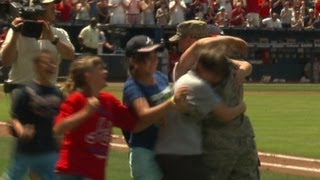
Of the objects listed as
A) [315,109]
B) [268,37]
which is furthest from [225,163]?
[268,37]

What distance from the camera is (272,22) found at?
111ft

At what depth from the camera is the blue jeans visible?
812 cm

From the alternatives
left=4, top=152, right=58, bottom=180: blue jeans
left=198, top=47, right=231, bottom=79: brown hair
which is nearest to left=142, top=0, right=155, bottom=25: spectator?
left=4, top=152, right=58, bottom=180: blue jeans

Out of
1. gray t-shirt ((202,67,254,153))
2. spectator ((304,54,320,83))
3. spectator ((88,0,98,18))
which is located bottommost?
spectator ((304,54,320,83))

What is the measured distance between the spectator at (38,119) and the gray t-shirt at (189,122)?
3.73 ft

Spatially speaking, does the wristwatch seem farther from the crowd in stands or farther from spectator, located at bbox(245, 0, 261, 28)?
spectator, located at bbox(245, 0, 261, 28)

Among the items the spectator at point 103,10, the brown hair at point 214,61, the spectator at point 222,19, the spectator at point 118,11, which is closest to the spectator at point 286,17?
the spectator at point 222,19

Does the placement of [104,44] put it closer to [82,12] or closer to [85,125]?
[82,12]

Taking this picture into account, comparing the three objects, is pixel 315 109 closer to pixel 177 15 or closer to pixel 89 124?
pixel 177 15

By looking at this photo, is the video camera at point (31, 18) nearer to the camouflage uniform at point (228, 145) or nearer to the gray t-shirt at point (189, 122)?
the gray t-shirt at point (189, 122)

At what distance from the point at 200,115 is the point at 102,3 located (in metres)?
25.4

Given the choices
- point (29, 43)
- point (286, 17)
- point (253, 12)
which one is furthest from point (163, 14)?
point (29, 43)

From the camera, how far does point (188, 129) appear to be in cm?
713

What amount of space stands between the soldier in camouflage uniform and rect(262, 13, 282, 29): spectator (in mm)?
26187
